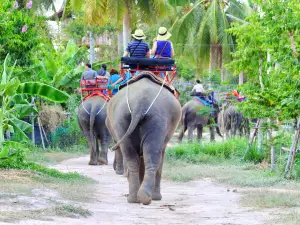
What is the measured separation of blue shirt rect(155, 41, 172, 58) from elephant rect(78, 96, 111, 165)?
19.3ft

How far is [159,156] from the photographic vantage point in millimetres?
11133

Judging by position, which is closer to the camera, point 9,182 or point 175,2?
point 9,182

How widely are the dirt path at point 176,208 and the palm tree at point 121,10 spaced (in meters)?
15.9

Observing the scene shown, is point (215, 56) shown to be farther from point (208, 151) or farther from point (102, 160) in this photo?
point (102, 160)

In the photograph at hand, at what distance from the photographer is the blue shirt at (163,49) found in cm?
1274

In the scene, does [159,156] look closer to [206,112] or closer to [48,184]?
[48,184]

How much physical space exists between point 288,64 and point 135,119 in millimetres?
3117

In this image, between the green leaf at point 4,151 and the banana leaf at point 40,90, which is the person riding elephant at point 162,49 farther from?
the green leaf at point 4,151

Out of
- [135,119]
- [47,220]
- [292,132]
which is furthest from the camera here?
[292,132]

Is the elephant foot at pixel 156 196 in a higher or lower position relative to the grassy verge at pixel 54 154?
higher

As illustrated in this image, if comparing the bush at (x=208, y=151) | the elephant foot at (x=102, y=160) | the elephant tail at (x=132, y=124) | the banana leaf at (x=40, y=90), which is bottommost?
the elephant foot at (x=102, y=160)

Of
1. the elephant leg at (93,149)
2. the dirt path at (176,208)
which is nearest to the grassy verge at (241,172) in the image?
the dirt path at (176,208)

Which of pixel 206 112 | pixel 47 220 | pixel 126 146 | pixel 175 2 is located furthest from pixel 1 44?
pixel 175 2

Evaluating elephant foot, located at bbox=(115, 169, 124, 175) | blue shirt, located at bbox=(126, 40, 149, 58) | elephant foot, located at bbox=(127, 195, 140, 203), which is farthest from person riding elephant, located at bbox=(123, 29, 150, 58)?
elephant foot, located at bbox=(115, 169, 124, 175)
